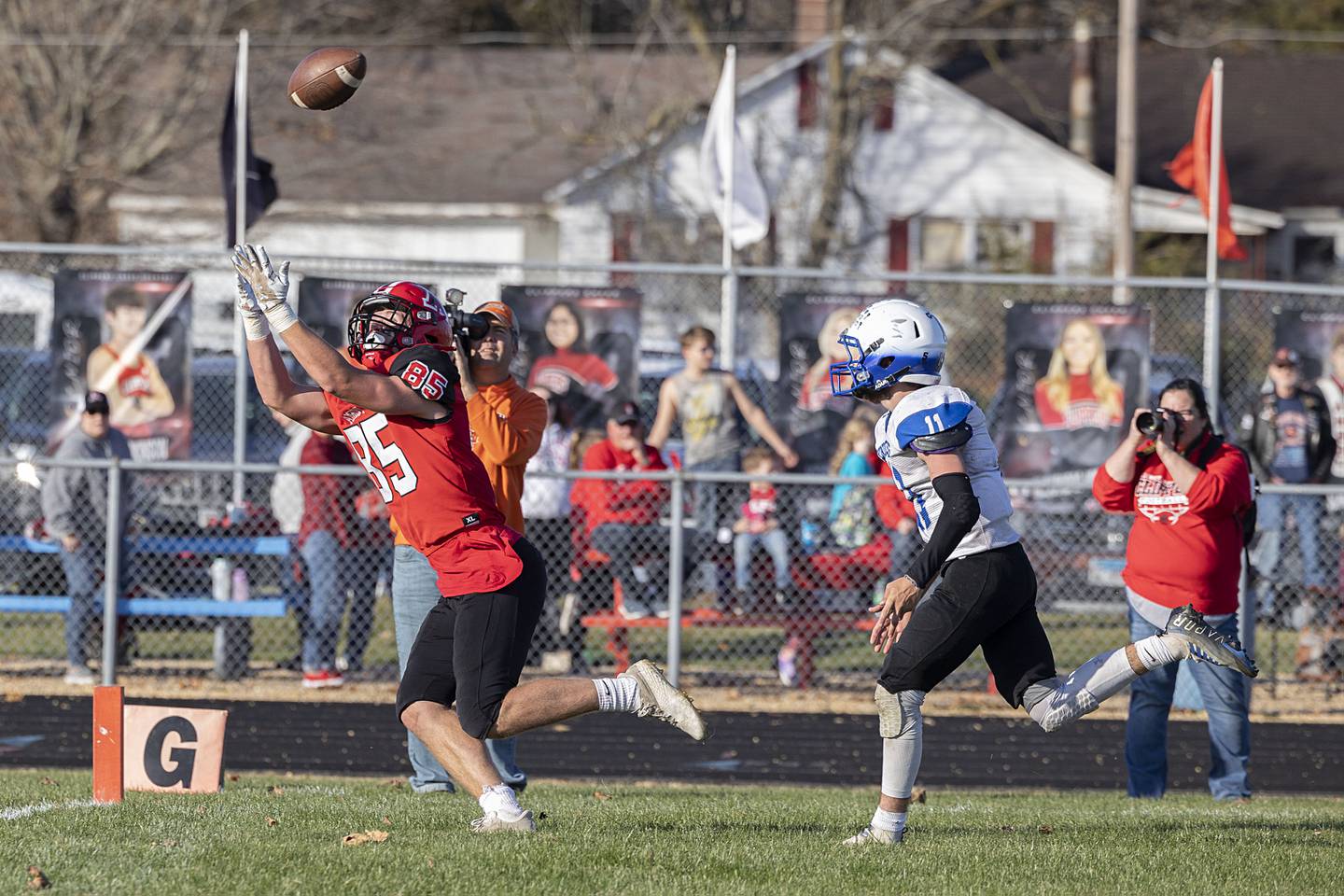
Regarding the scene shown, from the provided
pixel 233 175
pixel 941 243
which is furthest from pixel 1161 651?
pixel 941 243

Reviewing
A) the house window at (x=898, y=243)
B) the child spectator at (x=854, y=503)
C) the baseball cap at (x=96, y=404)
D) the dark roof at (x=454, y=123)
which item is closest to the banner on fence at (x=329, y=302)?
the baseball cap at (x=96, y=404)

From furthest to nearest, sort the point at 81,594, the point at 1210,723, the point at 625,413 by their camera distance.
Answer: the point at 625,413 → the point at 81,594 → the point at 1210,723

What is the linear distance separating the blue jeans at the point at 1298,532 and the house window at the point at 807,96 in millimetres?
15935

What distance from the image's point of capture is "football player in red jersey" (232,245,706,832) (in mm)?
6039

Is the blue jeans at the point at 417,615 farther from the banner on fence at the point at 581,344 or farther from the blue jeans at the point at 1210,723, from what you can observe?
the banner on fence at the point at 581,344

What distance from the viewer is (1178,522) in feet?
27.2

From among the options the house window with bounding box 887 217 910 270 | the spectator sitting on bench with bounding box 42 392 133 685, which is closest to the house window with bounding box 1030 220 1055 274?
the house window with bounding box 887 217 910 270

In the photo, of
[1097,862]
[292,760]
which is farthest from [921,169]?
[1097,862]

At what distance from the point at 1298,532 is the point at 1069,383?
75.6 inches

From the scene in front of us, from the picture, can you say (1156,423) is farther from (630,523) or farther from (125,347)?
(125,347)

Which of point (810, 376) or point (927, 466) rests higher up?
point (810, 376)

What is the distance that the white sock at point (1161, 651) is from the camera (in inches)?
248

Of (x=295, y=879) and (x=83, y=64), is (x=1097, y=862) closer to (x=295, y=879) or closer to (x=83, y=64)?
(x=295, y=879)

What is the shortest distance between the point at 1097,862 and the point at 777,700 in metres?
5.76
